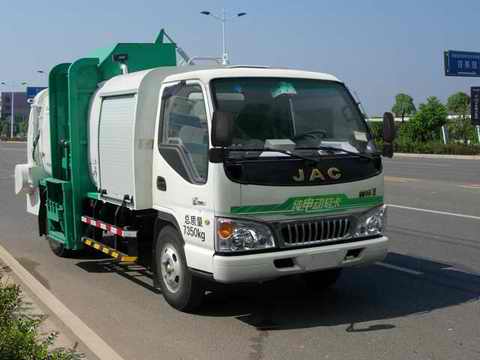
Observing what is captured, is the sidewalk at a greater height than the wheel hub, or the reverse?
the wheel hub

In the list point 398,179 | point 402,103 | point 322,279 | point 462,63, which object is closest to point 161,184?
point 322,279

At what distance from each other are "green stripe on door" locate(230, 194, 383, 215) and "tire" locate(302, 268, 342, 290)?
1123 mm

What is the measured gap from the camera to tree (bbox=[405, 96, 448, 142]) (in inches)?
2064

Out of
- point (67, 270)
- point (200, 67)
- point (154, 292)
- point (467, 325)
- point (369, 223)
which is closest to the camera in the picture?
point (467, 325)

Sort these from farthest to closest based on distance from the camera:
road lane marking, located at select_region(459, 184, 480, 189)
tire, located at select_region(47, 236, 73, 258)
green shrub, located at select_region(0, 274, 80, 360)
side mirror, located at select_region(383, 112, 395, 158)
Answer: road lane marking, located at select_region(459, 184, 480, 189) < tire, located at select_region(47, 236, 73, 258) < side mirror, located at select_region(383, 112, 395, 158) < green shrub, located at select_region(0, 274, 80, 360)

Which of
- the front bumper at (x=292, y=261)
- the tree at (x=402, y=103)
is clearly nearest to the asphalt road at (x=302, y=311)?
the front bumper at (x=292, y=261)

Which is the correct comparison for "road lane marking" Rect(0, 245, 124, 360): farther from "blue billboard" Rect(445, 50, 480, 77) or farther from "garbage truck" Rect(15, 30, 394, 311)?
"blue billboard" Rect(445, 50, 480, 77)

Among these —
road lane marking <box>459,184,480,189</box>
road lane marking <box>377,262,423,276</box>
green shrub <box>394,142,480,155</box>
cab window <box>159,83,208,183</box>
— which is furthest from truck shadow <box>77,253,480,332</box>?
green shrub <box>394,142,480,155</box>

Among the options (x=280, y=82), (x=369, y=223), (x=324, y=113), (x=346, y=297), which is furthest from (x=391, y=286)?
(x=280, y=82)

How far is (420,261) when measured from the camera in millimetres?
8555

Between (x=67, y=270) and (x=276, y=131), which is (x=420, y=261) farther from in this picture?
(x=67, y=270)

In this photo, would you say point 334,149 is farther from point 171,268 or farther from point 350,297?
point 171,268

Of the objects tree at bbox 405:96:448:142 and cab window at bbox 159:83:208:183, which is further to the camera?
tree at bbox 405:96:448:142

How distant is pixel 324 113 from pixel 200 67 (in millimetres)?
1354
